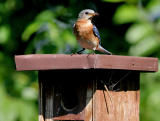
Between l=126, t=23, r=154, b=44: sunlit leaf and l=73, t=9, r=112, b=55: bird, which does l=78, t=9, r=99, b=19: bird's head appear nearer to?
l=73, t=9, r=112, b=55: bird

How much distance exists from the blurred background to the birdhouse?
133 millimetres

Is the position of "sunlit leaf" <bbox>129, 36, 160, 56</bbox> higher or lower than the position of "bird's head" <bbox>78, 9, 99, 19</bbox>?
lower

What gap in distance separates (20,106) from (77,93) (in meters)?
1.14

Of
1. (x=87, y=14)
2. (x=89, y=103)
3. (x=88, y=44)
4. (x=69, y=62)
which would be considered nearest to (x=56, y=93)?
A: (x=89, y=103)

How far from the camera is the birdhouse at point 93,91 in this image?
135 inches

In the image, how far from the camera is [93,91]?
3479mm

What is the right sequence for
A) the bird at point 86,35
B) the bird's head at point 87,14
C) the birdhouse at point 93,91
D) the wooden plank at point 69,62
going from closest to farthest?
the wooden plank at point 69,62, the birdhouse at point 93,91, the bird at point 86,35, the bird's head at point 87,14

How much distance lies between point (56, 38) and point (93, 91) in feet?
3.37

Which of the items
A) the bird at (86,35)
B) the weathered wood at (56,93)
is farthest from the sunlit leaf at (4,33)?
the weathered wood at (56,93)

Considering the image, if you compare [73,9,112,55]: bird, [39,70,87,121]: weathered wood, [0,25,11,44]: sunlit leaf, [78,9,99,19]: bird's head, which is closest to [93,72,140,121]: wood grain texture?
[39,70,87,121]: weathered wood

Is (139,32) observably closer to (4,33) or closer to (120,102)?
(120,102)

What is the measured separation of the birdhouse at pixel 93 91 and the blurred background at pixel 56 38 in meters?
0.13

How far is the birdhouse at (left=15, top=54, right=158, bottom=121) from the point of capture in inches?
135

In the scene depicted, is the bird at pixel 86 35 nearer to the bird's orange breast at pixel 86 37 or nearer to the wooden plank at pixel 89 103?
the bird's orange breast at pixel 86 37
